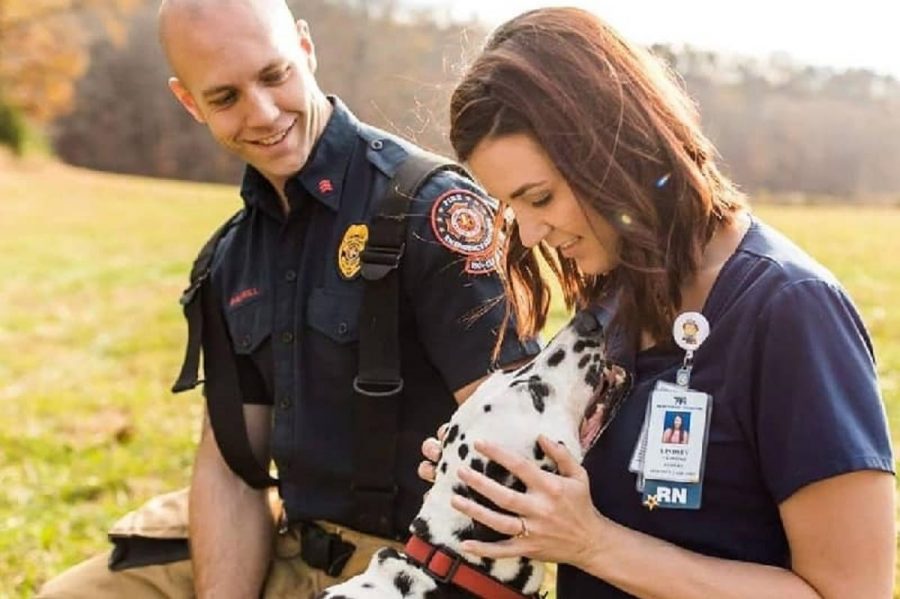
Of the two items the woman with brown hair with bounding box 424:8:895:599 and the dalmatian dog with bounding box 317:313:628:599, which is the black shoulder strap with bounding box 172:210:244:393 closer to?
the dalmatian dog with bounding box 317:313:628:599

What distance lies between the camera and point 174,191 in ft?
103

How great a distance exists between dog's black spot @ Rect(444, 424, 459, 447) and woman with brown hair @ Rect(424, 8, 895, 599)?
0.65 feet

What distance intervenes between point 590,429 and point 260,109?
1481 millimetres

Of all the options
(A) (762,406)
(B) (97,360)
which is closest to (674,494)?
(A) (762,406)

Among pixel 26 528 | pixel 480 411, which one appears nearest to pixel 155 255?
pixel 26 528

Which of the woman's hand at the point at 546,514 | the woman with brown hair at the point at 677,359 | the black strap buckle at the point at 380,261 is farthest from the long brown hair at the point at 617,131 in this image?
the black strap buckle at the point at 380,261

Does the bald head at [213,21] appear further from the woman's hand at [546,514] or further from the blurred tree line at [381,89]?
the blurred tree line at [381,89]

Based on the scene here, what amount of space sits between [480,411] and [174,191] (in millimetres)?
29266

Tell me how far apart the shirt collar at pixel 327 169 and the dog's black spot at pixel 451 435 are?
1.05m

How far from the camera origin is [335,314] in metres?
3.81

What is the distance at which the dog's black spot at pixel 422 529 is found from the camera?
3.08 m

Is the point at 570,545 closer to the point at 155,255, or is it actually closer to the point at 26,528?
the point at 26,528

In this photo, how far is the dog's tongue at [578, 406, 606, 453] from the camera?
3102 mm

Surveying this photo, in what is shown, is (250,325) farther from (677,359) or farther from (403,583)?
(677,359)
